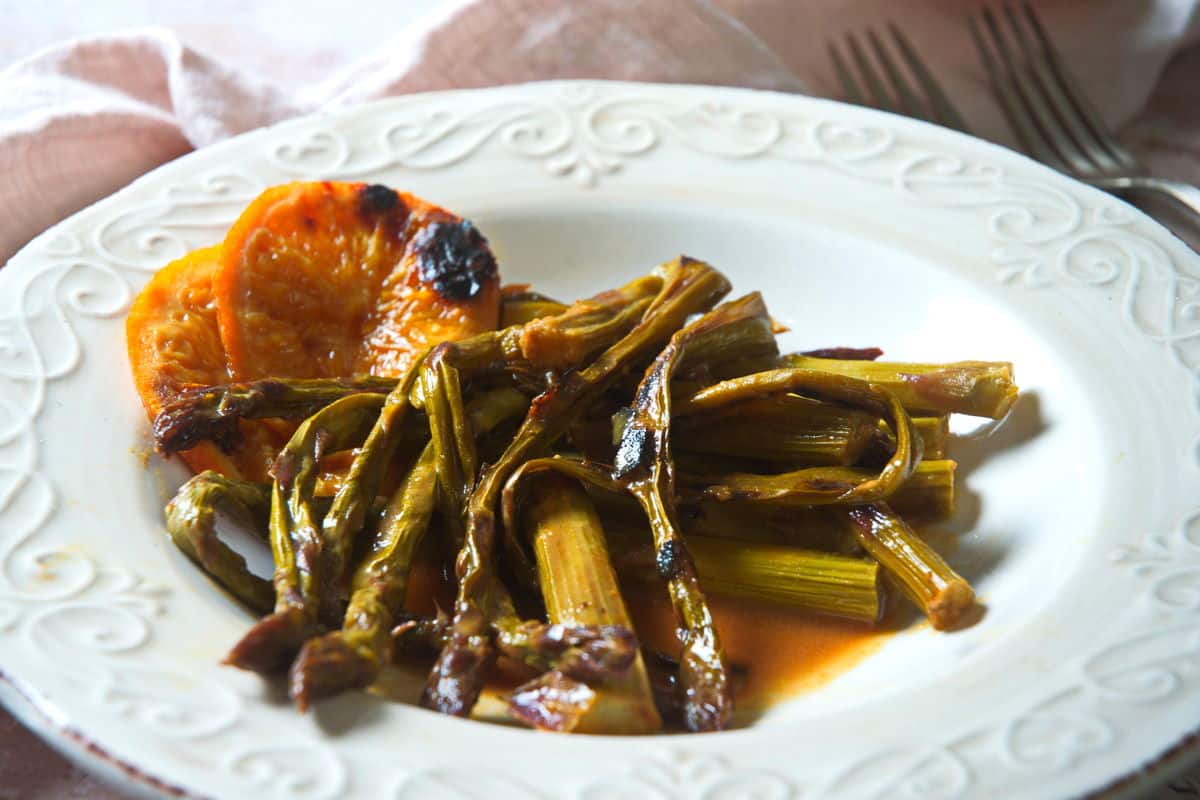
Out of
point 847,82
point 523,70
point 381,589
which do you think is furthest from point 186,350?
point 847,82

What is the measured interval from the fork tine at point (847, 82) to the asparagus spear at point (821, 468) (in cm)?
228

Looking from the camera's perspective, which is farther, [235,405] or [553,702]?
[235,405]

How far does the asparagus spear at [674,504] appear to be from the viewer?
252 cm

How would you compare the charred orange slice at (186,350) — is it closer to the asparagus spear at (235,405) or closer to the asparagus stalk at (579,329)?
the asparagus spear at (235,405)

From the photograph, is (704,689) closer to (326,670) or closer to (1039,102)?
(326,670)

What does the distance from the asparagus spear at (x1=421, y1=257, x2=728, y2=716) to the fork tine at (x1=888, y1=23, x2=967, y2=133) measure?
179 cm

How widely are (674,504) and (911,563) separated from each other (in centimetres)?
56

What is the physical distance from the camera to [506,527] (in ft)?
9.39

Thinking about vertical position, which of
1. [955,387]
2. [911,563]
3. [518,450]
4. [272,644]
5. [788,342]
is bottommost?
[788,342]

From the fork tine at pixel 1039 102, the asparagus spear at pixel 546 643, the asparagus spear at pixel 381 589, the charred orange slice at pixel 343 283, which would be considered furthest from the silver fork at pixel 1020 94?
the asparagus spear at pixel 546 643

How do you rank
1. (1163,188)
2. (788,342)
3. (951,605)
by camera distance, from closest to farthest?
1. (951,605)
2. (788,342)
3. (1163,188)

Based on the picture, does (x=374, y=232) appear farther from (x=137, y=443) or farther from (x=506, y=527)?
(x=506, y=527)

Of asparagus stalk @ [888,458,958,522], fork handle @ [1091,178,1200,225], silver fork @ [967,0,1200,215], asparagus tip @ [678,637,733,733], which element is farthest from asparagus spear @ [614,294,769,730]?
silver fork @ [967,0,1200,215]

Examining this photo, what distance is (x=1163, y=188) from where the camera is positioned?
441 cm
